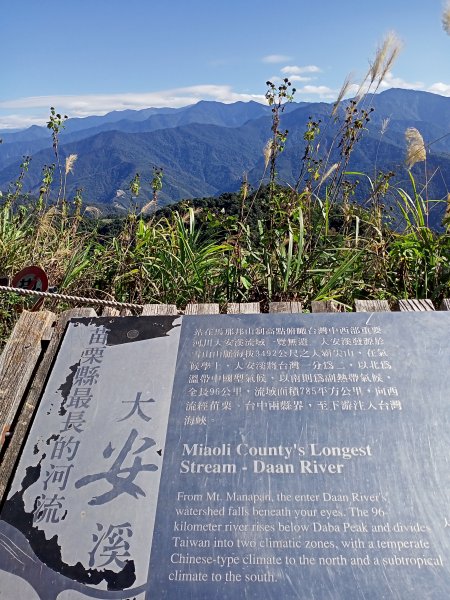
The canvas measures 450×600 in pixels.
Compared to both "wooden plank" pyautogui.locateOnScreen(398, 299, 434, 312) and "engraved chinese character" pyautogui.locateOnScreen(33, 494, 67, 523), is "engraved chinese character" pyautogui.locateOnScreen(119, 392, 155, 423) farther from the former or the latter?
"wooden plank" pyautogui.locateOnScreen(398, 299, 434, 312)

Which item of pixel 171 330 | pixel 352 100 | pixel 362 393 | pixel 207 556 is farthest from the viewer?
pixel 352 100

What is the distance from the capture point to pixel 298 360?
73.2 inches

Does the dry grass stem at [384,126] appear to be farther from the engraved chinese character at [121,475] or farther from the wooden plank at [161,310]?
the engraved chinese character at [121,475]

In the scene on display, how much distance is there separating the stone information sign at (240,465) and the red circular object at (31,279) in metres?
0.82

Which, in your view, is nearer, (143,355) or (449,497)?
(449,497)

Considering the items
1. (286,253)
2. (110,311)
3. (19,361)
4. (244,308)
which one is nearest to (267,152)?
(286,253)

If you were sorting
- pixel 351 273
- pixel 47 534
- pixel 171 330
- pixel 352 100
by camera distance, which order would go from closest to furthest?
pixel 47 534, pixel 171 330, pixel 351 273, pixel 352 100

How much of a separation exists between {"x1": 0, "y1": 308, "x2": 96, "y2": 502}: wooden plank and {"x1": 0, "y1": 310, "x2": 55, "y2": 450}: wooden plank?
0.12ft

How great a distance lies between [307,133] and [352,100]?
1.67ft

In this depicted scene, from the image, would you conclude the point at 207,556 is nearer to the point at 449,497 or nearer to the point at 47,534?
the point at 47,534

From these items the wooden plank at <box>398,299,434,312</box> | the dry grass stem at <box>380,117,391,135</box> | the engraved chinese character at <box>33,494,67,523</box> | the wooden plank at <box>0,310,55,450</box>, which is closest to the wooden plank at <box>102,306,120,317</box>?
the wooden plank at <box>0,310,55,450</box>

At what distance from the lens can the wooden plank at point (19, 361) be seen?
6.23 feet

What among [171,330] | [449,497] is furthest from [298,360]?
[449,497]

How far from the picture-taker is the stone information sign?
54.1 inches
